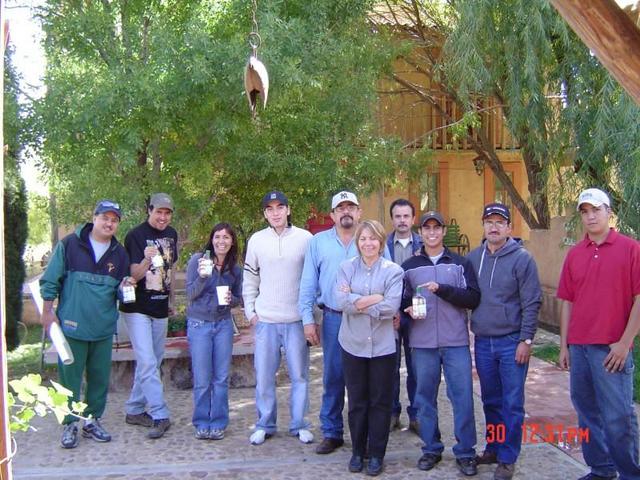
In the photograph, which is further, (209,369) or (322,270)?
(209,369)

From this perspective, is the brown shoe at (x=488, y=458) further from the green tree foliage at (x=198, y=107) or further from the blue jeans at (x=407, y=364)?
the green tree foliage at (x=198, y=107)

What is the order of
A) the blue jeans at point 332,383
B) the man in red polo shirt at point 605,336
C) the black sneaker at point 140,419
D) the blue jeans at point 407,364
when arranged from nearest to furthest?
the man in red polo shirt at point 605,336, the blue jeans at point 407,364, the blue jeans at point 332,383, the black sneaker at point 140,419


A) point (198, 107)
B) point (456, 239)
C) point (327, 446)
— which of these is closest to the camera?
point (327, 446)

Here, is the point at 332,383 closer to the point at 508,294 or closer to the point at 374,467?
the point at 374,467

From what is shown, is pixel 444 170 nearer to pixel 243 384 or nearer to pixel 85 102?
pixel 243 384

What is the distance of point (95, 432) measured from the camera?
5.51m

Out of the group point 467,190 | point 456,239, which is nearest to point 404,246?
point 456,239

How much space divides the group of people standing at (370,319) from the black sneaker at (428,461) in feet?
0.03

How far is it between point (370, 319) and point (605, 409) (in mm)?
1589

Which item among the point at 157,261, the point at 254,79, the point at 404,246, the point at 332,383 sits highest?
the point at 254,79

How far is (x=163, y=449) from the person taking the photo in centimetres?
534

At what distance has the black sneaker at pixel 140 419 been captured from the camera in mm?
5855

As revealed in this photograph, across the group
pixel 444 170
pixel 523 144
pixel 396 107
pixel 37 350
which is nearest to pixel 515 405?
pixel 523 144

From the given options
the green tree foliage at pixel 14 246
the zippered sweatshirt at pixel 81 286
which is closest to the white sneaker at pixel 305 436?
the zippered sweatshirt at pixel 81 286
